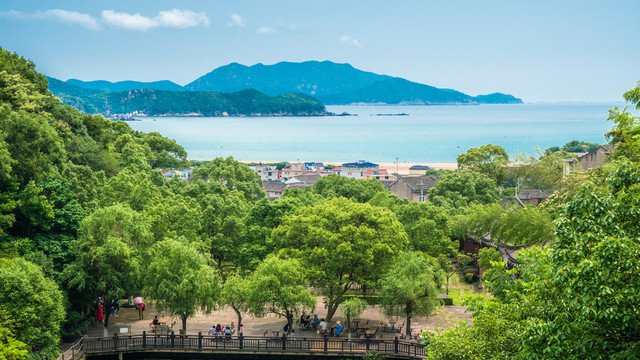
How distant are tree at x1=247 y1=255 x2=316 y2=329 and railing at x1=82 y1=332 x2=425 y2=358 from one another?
1368mm

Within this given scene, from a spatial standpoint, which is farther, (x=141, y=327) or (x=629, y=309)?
(x=141, y=327)

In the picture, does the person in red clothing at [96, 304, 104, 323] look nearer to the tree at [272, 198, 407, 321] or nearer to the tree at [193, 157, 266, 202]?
the tree at [272, 198, 407, 321]

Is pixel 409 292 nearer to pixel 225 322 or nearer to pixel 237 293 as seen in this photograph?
pixel 237 293

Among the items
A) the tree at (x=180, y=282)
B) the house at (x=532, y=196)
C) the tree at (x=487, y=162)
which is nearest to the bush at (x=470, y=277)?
the tree at (x=180, y=282)

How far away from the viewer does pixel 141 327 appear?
32625 millimetres

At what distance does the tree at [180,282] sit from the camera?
2994cm

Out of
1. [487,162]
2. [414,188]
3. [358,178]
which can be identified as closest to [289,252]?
[414,188]

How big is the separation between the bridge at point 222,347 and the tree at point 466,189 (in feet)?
112

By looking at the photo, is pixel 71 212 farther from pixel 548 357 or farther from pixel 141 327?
pixel 548 357

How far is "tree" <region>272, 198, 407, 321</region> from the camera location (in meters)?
33.3

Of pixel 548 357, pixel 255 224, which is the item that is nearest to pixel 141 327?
pixel 255 224

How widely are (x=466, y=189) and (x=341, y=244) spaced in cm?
3417

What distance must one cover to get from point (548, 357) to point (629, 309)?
191 cm

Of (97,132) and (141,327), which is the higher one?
(97,132)
